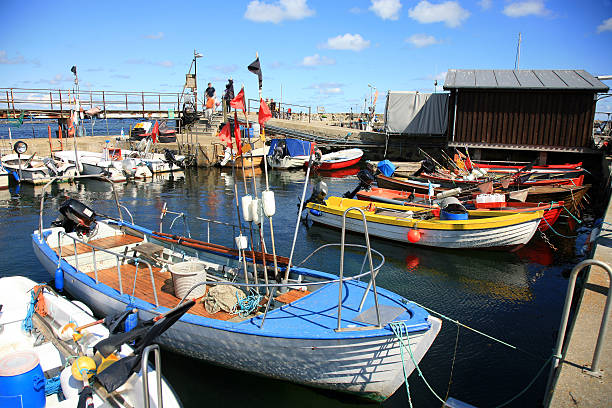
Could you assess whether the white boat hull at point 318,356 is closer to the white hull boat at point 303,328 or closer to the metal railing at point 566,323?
the white hull boat at point 303,328

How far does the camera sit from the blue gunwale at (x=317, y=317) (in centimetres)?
616

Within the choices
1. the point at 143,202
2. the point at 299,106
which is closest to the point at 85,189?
the point at 143,202

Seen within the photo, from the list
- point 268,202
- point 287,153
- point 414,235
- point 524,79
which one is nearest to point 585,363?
point 268,202

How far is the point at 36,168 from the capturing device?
2511 centimetres

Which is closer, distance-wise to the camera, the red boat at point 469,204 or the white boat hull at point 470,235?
the white boat hull at point 470,235

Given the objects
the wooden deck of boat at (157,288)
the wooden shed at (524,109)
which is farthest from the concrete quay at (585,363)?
the wooden shed at (524,109)

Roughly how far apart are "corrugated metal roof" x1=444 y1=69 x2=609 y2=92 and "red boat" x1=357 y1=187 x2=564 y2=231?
37.7 feet

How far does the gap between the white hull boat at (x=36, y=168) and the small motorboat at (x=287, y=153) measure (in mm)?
14316

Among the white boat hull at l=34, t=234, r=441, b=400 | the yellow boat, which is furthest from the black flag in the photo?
the yellow boat

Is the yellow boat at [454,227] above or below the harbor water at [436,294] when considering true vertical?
above

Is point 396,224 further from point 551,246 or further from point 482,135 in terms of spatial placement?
point 482,135

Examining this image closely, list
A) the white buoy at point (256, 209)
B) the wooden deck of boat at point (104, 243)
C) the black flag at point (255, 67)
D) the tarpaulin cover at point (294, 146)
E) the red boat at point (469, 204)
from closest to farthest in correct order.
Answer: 1. the white buoy at point (256, 209)
2. the black flag at point (255, 67)
3. the wooden deck of boat at point (104, 243)
4. the red boat at point (469, 204)
5. the tarpaulin cover at point (294, 146)

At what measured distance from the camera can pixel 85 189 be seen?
2488 cm

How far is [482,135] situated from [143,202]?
21204mm
